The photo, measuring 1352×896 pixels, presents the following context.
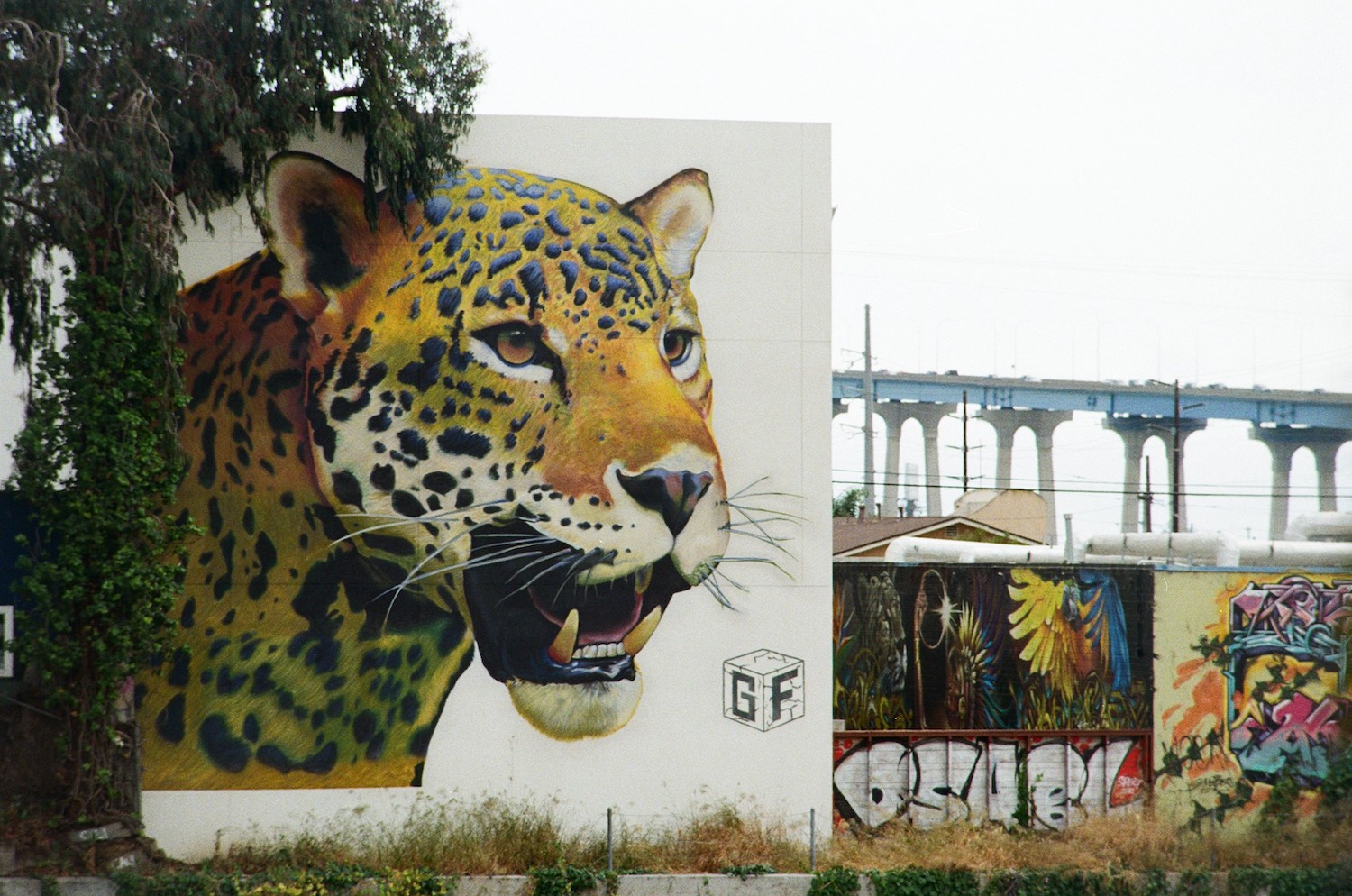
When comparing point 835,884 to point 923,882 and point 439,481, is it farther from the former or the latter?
point 439,481

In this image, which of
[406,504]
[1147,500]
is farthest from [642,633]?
[1147,500]

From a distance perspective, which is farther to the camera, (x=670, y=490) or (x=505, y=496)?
(x=670, y=490)

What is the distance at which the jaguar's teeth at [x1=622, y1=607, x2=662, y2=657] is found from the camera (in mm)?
13742

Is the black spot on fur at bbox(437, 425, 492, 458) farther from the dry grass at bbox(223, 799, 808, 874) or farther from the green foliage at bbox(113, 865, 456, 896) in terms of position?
the green foliage at bbox(113, 865, 456, 896)

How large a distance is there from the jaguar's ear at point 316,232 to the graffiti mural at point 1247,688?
37.1ft

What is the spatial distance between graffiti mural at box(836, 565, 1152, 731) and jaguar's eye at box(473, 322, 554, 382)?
4887 millimetres

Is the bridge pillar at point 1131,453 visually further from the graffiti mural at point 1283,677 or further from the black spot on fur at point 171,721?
the black spot on fur at point 171,721

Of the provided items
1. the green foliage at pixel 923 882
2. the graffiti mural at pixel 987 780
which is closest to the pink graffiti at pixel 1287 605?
the graffiti mural at pixel 987 780

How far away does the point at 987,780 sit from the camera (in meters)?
15.1

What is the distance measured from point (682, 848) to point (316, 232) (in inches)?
324

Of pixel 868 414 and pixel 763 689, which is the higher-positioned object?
pixel 868 414

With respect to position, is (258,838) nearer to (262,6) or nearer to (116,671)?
(116,671)

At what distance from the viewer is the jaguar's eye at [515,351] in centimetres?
1365

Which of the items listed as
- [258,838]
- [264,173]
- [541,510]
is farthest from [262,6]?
[258,838]
